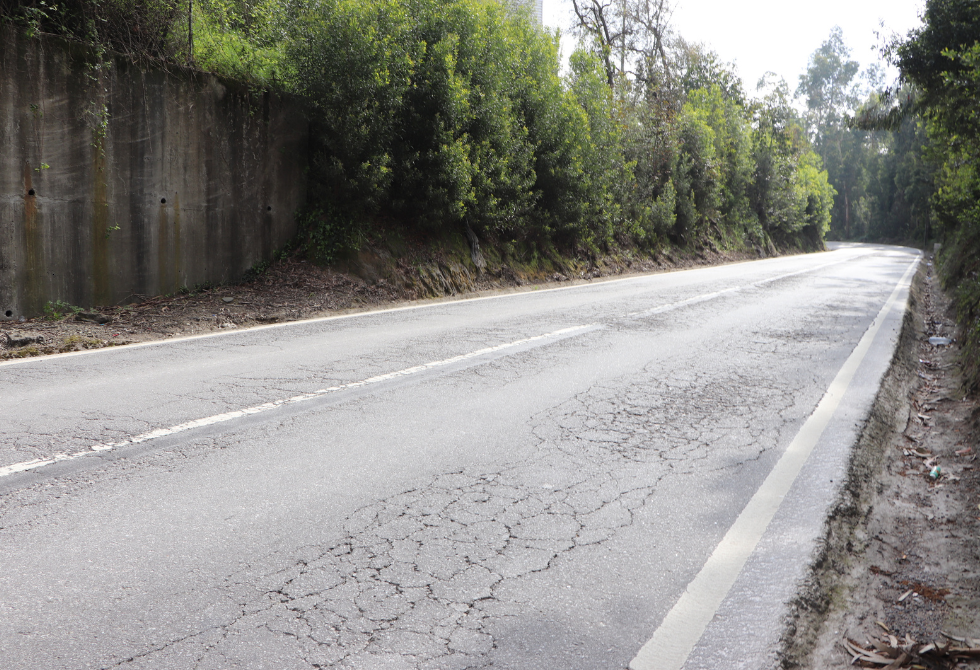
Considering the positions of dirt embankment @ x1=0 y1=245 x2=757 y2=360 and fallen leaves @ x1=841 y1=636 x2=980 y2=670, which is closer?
fallen leaves @ x1=841 y1=636 x2=980 y2=670

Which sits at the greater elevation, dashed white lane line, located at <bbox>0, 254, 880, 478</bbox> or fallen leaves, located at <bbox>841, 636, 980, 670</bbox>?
dashed white lane line, located at <bbox>0, 254, 880, 478</bbox>

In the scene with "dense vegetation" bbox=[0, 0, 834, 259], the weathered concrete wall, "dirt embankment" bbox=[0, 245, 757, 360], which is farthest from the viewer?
"dense vegetation" bbox=[0, 0, 834, 259]

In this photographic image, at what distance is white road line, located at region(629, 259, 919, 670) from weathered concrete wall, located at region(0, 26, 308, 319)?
849 centimetres

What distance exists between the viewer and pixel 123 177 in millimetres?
9586

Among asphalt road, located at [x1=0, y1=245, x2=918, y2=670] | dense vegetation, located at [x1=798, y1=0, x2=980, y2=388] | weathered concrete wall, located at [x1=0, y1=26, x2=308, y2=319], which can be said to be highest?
dense vegetation, located at [x1=798, y1=0, x2=980, y2=388]

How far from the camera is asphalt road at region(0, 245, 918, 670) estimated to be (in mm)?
2438

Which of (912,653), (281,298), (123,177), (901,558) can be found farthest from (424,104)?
(912,653)

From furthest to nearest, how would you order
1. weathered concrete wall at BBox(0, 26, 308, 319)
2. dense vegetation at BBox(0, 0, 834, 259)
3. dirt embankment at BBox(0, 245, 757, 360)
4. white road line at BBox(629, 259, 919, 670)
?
dense vegetation at BBox(0, 0, 834, 259) → weathered concrete wall at BBox(0, 26, 308, 319) → dirt embankment at BBox(0, 245, 757, 360) → white road line at BBox(629, 259, 919, 670)

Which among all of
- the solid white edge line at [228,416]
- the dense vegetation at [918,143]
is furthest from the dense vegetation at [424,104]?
the dense vegetation at [918,143]

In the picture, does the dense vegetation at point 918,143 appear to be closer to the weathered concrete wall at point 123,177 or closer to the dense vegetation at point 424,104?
the dense vegetation at point 424,104

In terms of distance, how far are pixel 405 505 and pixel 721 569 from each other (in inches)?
57.7

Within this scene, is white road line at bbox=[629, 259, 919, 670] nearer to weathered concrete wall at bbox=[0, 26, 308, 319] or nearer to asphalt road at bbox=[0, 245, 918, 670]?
asphalt road at bbox=[0, 245, 918, 670]

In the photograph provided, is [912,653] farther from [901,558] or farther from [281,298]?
[281,298]

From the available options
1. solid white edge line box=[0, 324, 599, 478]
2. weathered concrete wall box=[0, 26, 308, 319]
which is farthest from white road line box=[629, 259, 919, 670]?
weathered concrete wall box=[0, 26, 308, 319]
